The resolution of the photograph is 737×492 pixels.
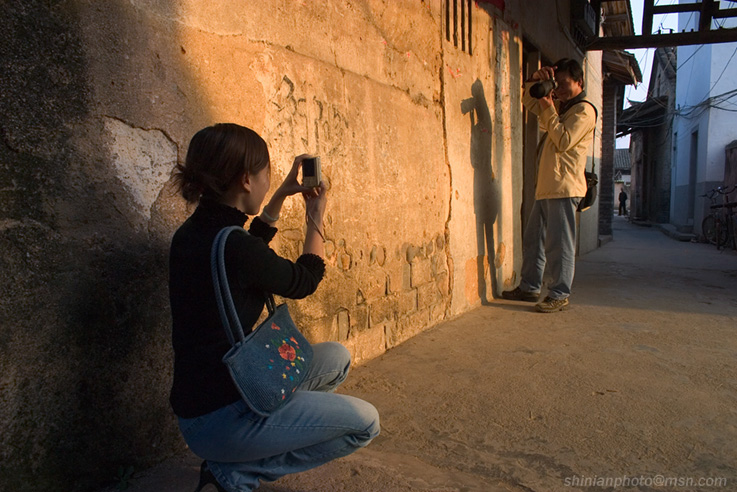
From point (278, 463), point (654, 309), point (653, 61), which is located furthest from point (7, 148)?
point (653, 61)

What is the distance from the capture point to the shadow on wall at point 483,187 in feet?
13.5

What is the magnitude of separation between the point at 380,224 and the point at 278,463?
5.78 feet

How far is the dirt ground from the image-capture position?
68.1 inches

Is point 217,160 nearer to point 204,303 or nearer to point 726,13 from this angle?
point 204,303

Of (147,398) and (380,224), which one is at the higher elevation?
(380,224)

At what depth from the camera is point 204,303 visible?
130cm

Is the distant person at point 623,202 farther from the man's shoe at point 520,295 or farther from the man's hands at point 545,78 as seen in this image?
the man's hands at point 545,78

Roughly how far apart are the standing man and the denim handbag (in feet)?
9.95

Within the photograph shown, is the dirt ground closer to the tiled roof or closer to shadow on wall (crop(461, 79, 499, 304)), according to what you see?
shadow on wall (crop(461, 79, 499, 304))

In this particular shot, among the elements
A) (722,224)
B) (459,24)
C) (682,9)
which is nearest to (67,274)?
(459,24)

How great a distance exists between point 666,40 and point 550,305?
461 cm

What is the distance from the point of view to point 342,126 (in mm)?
2668

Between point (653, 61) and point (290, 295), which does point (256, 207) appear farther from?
point (653, 61)

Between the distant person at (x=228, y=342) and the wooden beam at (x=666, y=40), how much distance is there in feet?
22.3
